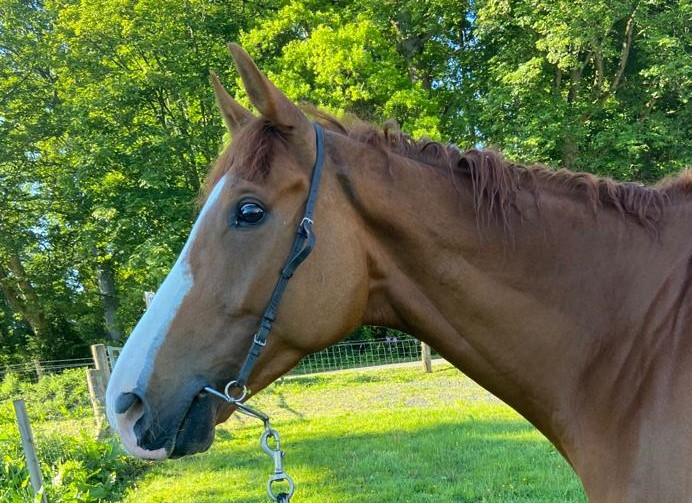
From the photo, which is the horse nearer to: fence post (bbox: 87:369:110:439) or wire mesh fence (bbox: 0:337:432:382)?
fence post (bbox: 87:369:110:439)

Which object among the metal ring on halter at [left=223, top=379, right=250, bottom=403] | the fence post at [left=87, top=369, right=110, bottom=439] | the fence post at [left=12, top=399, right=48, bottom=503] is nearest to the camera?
the metal ring on halter at [left=223, top=379, right=250, bottom=403]

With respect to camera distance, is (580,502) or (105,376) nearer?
(580,502)

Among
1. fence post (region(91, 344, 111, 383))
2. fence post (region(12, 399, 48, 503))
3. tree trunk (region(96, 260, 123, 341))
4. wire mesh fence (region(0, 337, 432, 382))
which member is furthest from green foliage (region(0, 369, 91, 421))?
tree trunk (region(96, 260, 123, 341))

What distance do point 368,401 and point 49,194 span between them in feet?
56.4

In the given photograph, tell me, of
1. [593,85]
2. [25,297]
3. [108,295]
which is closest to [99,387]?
[108,295]

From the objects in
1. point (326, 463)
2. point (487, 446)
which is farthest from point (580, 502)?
point (326, 463)

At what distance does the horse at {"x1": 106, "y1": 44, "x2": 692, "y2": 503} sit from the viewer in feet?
5.20

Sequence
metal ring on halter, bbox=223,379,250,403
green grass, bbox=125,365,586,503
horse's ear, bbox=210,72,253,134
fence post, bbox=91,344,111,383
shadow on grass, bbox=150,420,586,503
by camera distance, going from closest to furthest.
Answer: metal ring on halter, bbox=223,379,250,403, horse's ear, bbox=210,72,253,134, shadow on grass, bbox=150,420,586,503, green grass, bbox=125,365,586,503, fence post, bbox=91,344,111,383

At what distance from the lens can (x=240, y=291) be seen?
5.37 ft

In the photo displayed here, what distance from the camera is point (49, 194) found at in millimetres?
20672

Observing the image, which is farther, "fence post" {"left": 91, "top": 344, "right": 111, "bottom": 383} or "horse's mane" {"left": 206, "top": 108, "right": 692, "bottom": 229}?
"fence post" {"left": 91, "top": 344, "right": 111, "bottom": 383}

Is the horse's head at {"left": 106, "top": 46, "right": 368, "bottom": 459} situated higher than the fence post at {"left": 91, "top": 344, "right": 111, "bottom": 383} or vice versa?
the horse's head at {"left": 106, "top": 46, "right": 368, "bottom": 459}

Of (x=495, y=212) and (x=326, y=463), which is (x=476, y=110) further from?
(x=495, y=212)

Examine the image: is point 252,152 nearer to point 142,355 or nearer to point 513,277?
point 142,355
